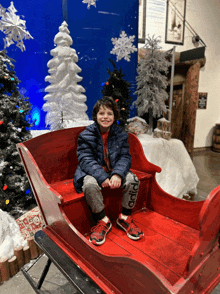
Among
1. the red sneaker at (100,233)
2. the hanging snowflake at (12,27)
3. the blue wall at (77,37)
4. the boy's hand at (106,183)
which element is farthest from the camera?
the blue wall at (77,37)

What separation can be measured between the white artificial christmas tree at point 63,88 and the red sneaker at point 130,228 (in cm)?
177

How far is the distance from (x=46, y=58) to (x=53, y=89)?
454mm

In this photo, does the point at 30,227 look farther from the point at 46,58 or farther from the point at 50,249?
the point at 46,58

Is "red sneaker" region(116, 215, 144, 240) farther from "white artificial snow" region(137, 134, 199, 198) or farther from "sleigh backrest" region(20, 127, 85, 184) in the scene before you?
"white artificial snow" region(137, 134, 199, 198)

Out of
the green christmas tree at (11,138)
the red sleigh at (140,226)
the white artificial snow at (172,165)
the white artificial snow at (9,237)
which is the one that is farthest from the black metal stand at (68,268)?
the white artificial snow at (172,165)

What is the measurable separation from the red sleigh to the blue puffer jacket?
0.55ft

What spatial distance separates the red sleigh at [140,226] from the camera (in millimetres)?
762

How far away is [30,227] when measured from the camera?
212cm

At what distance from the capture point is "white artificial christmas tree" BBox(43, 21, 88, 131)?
9.54ft

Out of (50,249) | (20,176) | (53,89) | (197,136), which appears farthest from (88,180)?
(197,136)

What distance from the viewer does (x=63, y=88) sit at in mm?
3258

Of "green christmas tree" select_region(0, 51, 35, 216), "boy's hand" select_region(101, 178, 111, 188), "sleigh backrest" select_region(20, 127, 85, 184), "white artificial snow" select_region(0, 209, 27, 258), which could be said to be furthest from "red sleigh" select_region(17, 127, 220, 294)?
"green christmas tree" select_region(0, 51, 35, 216)

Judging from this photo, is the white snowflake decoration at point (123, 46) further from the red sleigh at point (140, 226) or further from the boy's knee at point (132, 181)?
the boy's knee at point (132, 181)

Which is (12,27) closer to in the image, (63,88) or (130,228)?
(63,88)
